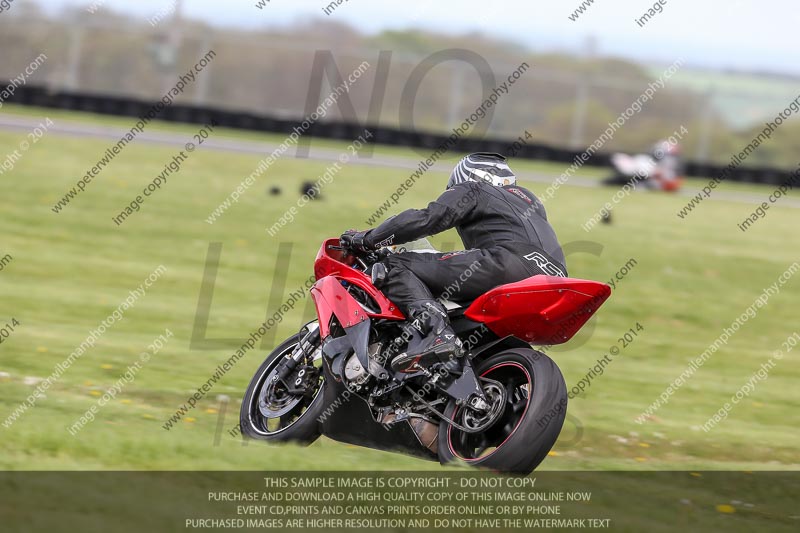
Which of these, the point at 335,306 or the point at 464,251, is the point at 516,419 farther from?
the point at 335,306

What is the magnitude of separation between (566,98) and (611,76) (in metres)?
14.7

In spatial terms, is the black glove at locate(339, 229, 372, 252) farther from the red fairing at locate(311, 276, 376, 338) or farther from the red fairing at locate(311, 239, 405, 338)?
the red fairing at locate(311, 276, 376, 338)

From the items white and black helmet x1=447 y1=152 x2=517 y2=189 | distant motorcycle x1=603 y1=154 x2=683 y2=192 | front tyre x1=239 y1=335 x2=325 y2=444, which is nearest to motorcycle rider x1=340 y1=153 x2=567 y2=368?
white and black helmet x1=447 y1=152 x2=517 y2=189

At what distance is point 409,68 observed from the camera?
52875mm

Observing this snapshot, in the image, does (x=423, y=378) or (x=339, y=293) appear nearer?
(x=423, y=378)

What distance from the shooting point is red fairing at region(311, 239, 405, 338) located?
6.95 m

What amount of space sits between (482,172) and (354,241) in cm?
93

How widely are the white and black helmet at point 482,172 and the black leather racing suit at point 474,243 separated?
9 cm

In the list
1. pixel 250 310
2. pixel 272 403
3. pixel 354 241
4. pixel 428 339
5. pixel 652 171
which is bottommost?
pixel 652 171

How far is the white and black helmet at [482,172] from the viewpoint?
23.0 feet

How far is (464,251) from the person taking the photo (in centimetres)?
682

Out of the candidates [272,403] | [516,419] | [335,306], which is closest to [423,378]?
[516,419]

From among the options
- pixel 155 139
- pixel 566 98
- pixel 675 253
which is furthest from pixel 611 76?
pixel 675 253

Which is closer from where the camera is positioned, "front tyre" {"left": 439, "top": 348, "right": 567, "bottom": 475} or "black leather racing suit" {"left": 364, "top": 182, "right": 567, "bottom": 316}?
"front tyre" {"left": 439, "top": 348, "right": 567, "bottom": 475}
